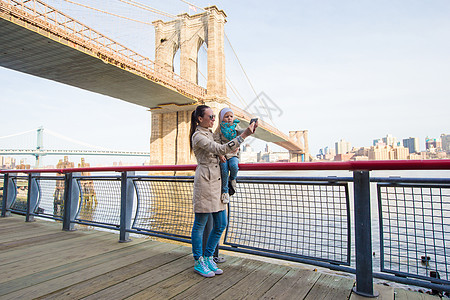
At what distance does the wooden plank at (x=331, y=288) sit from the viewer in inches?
58.4

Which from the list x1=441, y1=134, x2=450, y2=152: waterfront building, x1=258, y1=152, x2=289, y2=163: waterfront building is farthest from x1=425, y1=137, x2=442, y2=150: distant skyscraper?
x1=258, y1=152, x2=289, y2=163: waterfront building

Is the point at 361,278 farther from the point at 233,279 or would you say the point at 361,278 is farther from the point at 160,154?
the point at 160,154

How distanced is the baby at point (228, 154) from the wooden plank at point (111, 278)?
73 cm

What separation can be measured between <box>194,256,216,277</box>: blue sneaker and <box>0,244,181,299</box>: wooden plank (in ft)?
1.82

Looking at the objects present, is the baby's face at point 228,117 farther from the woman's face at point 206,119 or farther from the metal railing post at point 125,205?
the metal railing post at point 125,205

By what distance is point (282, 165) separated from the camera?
174 cm

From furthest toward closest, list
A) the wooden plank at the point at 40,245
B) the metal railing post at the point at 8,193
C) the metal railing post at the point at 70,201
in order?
the metal railing post at the point at 8,193, the metal railing post at the point at 70,201, the wooden plank at the point at 40,245

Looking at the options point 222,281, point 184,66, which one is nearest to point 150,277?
point 222,281

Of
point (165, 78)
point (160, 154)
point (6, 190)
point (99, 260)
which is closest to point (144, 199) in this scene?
point (99, 260)

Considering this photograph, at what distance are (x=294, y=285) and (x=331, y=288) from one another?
0.64ft

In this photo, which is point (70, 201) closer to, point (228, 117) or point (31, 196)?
point (31, 196)

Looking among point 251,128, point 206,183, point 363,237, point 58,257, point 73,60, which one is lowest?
point 58,257

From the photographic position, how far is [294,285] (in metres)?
1.62

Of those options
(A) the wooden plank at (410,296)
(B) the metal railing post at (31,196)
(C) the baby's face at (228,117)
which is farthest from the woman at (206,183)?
(B) the metal railing post at (31,196)
